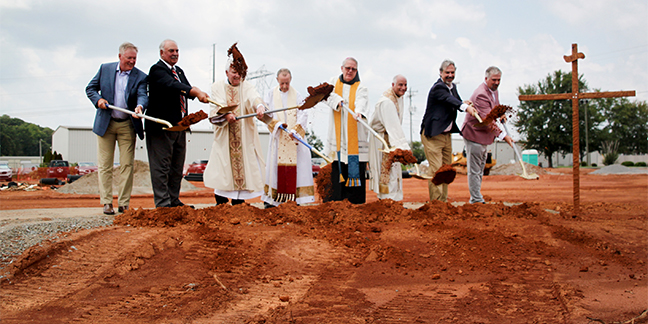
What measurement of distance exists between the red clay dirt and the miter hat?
188 cm

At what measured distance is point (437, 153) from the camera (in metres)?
6.36

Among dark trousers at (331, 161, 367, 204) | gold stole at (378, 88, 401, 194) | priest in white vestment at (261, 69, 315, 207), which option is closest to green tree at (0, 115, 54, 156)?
priest in white vestment at (261, 69, 315, 207)

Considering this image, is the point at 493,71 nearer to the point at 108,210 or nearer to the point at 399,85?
the point at 399,85

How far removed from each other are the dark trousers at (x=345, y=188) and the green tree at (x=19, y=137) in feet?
229

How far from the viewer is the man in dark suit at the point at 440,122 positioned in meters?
6.32

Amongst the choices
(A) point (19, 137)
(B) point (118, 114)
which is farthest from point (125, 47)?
(A) point (19, 137)

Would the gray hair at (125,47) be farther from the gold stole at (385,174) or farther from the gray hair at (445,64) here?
the gray hair at (445,64)

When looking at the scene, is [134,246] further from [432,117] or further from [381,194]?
[432,117]

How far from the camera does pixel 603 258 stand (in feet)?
14.2

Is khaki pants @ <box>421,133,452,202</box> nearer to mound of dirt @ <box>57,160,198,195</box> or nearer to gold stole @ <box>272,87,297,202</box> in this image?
gold stole @ <box>272,87,297,202</box>

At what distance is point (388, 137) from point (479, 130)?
1.43 meters

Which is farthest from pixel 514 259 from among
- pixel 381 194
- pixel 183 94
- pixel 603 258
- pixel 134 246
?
pixel 183 94

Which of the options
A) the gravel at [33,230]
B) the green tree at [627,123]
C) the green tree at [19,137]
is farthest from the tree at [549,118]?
the green tree at [19,137]

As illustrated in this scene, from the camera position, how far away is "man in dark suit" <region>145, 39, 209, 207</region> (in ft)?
17.1
